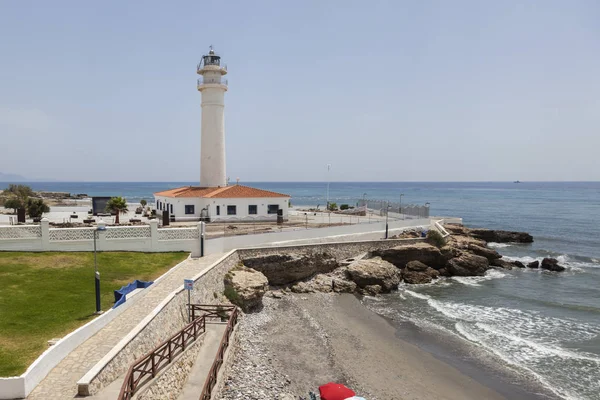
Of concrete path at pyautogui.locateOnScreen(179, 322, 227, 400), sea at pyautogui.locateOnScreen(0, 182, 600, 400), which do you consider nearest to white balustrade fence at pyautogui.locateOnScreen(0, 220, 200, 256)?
concrete path at pyautogui.locateOnScreen(179, 322, 227, 400)

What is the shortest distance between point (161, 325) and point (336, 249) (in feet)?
62.4

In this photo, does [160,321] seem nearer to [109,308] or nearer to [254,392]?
[109,308]

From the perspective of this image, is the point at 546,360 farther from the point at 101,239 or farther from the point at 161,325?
the point at 101,239

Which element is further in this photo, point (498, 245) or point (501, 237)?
point (501, 237)

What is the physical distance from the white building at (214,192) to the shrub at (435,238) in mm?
13061

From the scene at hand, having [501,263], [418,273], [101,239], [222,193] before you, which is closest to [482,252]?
[501,263]

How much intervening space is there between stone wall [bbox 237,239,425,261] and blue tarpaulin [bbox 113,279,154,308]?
985cm

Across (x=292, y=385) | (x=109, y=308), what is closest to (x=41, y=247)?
(x=109, y=308)

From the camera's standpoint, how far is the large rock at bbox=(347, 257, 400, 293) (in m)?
30.5

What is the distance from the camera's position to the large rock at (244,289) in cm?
2408

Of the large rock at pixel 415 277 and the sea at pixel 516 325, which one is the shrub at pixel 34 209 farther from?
the large rock at pixel 415 277

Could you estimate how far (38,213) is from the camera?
37438 millimetres

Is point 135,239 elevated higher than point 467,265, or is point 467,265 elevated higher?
point 135,239

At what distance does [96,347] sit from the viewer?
13.3 meters
